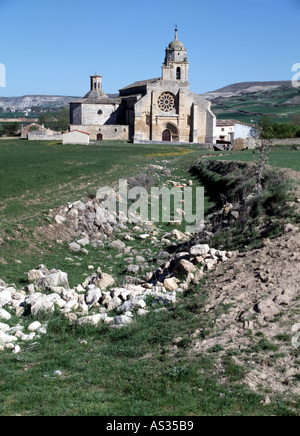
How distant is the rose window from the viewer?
241 feet

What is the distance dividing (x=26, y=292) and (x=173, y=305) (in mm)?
4191

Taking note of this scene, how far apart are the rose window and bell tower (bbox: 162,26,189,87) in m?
2.38

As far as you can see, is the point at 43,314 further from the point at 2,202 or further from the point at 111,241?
the point at 2,202

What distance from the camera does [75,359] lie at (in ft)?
29.6

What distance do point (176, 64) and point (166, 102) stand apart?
7.40 meters

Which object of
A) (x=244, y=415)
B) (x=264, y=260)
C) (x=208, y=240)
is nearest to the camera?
(x=244, y=415)

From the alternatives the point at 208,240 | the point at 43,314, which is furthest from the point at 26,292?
the point at 208,240

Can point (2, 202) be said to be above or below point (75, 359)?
above

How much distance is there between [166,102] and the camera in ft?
241

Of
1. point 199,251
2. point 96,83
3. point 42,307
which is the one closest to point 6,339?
point 42,307

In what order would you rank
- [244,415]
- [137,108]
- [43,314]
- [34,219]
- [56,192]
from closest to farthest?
[244,415]
[43,314]
[34,219]
[56,192]
[137,108]

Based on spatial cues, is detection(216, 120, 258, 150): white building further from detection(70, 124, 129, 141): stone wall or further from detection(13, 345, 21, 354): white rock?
detection(13, 345, 21, 354): white rock

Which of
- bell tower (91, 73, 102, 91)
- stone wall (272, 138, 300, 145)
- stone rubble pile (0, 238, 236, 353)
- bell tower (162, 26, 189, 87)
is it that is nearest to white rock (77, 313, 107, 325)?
stone rubble pile (0, 238, 236, 353)

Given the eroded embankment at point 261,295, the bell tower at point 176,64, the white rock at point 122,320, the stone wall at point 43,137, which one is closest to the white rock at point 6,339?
the white rock at point 122,320
